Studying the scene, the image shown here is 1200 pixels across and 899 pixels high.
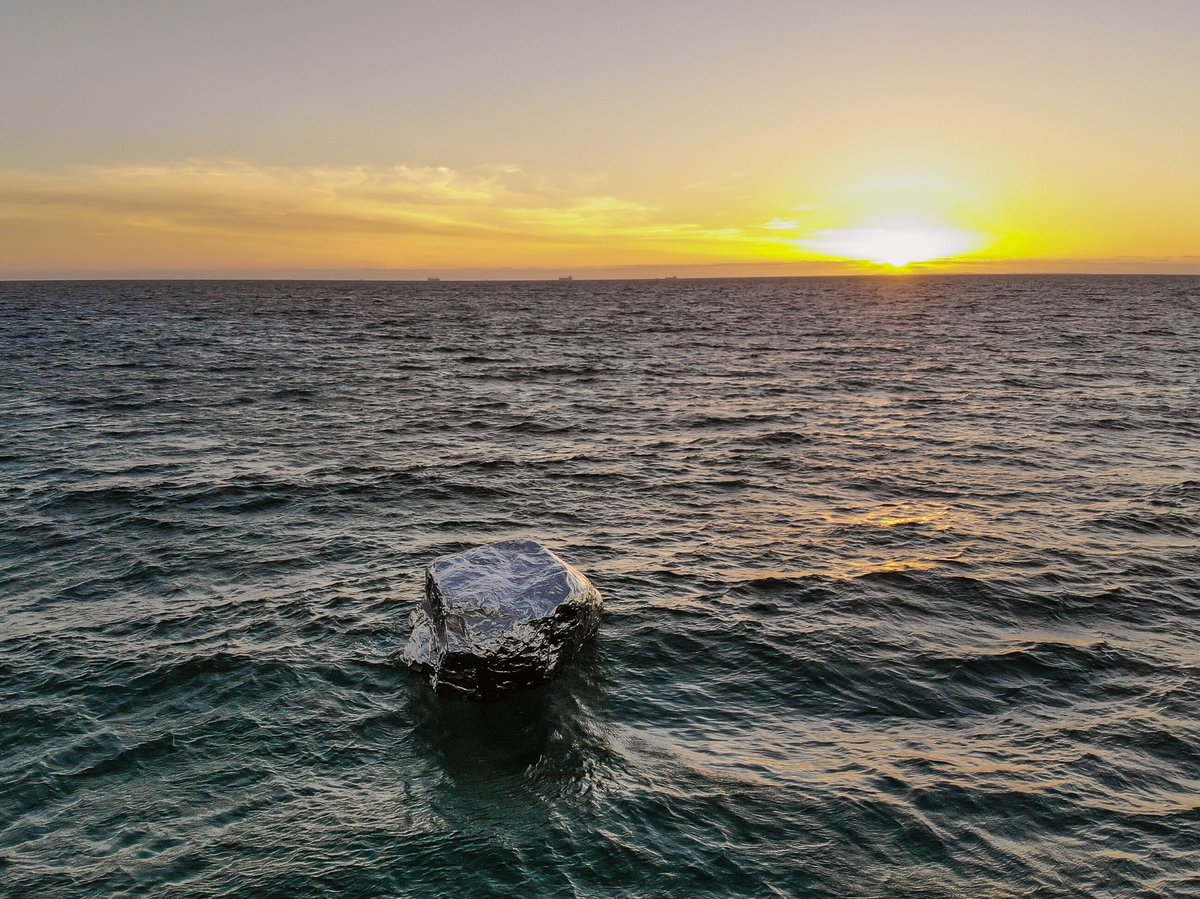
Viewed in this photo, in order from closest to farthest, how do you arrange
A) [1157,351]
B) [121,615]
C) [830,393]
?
[121,615], [830,393], [1157,351]

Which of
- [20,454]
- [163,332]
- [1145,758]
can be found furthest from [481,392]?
[163,332]

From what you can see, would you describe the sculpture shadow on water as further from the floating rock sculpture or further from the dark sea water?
the floating rock sculpture

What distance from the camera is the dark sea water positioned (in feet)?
29.2

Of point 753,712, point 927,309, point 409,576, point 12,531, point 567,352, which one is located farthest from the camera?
point 927,309

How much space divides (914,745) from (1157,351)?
59.6m

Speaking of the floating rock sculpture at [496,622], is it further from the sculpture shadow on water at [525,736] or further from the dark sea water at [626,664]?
Result: the dark sea water at [626,664]

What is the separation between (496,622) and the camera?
11.8m

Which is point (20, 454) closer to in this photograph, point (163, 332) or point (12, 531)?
point (12, 531)

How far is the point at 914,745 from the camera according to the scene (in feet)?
36.4

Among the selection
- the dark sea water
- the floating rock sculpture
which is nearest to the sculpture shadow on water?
the dark sea water

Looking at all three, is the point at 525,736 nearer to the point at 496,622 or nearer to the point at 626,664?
the point at 496,622

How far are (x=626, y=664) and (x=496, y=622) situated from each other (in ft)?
8.58

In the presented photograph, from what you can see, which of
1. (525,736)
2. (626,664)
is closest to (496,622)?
(525,736)

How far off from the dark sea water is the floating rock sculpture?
1.48 ft
